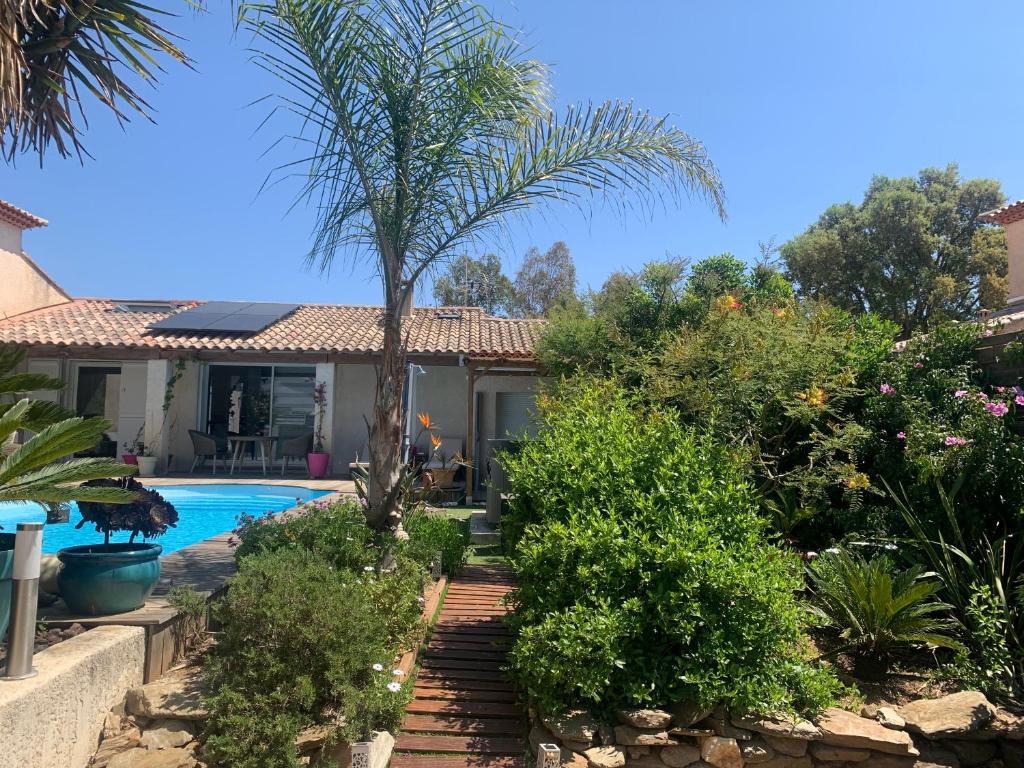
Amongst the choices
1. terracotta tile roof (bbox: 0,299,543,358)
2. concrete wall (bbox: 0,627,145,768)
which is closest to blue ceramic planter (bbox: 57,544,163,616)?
concrete wall (bbox: 0,627,145,768)

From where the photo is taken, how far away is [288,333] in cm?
1712

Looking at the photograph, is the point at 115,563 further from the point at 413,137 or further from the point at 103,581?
the point at 413,137

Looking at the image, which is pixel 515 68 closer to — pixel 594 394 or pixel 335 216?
pixel 335 216

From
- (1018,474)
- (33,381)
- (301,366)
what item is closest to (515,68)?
(33,381)

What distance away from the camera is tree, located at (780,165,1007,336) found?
23.7 meters

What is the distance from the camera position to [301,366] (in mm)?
18031

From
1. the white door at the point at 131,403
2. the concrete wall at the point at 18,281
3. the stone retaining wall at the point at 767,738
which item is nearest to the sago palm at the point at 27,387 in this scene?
the stone retaining wall at the point at 767,738

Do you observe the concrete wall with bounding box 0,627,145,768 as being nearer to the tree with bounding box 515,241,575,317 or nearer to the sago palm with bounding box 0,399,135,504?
the sago palm with bounding box 0,399,135,504

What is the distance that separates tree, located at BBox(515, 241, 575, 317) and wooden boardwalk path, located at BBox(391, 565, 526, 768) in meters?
30.3

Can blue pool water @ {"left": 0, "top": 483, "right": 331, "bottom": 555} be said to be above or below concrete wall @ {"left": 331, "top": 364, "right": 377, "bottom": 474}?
below

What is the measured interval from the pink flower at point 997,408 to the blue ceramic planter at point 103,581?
6.07m

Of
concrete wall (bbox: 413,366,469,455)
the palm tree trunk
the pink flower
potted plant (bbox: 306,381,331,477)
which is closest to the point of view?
the pink flower

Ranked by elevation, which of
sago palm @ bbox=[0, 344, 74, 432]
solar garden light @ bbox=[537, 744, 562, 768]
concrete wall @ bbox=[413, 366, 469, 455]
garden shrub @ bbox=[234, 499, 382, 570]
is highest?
concrete wall @ bbox=[413, 366, 469, 455]

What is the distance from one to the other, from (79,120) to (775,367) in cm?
635
